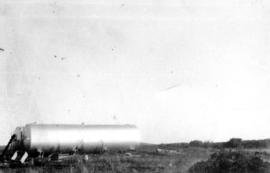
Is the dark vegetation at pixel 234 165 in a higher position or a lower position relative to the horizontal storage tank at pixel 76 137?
lower

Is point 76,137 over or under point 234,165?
over

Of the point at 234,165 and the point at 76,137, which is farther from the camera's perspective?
the point at 76,137

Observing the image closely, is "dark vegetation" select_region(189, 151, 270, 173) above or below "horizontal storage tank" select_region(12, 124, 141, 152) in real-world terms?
below

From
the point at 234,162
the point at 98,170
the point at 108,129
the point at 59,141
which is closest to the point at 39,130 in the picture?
the point at 59,141

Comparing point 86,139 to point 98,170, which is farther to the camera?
point 86,139

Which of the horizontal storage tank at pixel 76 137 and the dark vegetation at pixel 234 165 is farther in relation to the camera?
the horizontal storage tank at pixel 76 137

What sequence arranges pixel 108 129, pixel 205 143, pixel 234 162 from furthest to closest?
1. pixel 205 143
2. pixel 108 129
3. pixel 234 162

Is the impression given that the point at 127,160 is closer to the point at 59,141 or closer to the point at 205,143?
the point at 59,141

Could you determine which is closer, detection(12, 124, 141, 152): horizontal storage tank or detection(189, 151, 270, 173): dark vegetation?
detection(189, 151, 270, 173): dark vegetation
